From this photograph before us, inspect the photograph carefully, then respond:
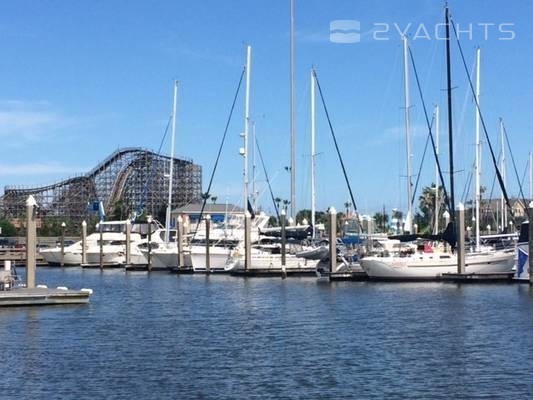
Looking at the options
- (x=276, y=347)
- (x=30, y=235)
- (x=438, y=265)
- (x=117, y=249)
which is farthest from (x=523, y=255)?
(x=117, y=249)

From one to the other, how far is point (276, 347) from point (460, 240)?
26.8m

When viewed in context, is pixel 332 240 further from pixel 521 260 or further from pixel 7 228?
pixel 7 228

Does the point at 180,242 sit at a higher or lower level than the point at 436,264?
higher

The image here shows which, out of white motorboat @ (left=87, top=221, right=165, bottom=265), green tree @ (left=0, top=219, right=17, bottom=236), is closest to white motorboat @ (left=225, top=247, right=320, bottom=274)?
white motorboat @ (left=87, top=221, right=165, bottom=265)

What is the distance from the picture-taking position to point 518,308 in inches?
1532

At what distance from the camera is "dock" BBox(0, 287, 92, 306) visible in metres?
38.9

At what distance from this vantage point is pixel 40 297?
3934cm

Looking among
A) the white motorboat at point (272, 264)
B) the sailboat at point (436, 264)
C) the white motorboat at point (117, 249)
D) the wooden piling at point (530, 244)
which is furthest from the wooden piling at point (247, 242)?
the white motorboat at point (117, 249)

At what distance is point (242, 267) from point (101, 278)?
11.0 metres

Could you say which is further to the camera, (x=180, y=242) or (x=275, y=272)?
(x=180, y=242)

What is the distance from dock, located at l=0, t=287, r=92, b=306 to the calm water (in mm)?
582

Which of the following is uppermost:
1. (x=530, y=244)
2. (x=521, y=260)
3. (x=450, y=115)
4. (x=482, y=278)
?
(x=450, y=115)

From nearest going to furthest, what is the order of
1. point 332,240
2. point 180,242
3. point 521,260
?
point 521,260
point 332,240
point 180,242

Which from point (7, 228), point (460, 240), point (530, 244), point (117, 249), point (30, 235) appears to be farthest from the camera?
point (7, 228)
